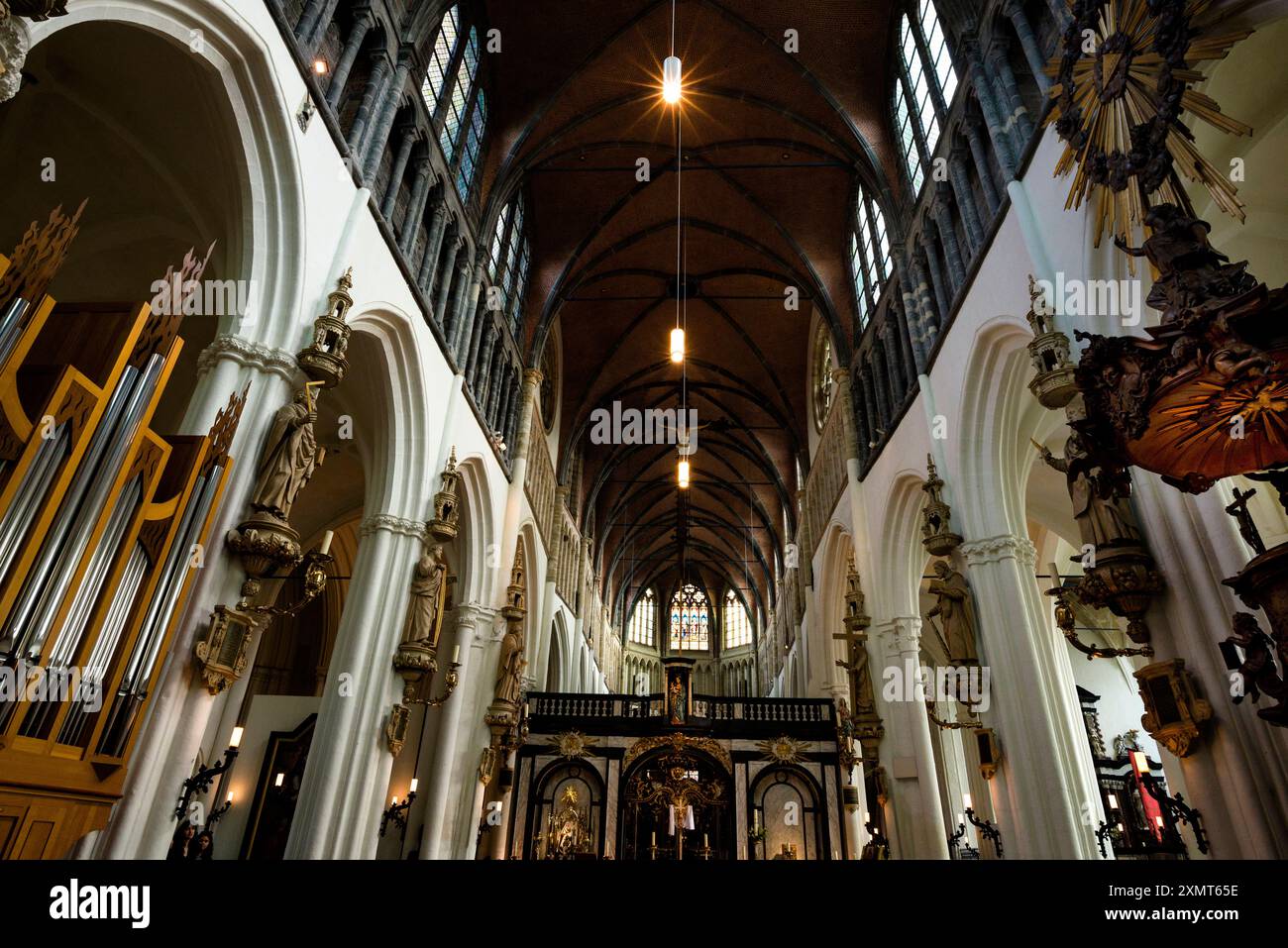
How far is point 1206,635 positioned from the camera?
5316 mm

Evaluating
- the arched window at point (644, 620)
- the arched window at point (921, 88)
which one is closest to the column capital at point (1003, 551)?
the arched window at point (921, 88)

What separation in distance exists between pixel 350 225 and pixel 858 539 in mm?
11165

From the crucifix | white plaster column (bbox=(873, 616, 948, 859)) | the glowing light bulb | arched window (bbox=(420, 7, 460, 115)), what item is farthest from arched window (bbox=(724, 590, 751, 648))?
the crucifix

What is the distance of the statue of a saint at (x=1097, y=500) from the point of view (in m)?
5.38

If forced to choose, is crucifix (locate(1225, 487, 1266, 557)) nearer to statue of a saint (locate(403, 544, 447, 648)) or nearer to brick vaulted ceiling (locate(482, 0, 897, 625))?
statue of a saint (locate(403, 544, 447, 648))

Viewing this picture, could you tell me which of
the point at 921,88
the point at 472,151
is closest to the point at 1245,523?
the point at 921,88

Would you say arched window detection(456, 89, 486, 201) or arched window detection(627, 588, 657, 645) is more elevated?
arched window detection(627, 588, 657, 645)

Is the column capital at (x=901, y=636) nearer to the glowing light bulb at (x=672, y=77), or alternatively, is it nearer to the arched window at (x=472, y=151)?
the glowing light bulb at (x=672, y=77)

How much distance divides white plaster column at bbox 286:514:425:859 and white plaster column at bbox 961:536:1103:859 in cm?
756

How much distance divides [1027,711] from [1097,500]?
3432mm

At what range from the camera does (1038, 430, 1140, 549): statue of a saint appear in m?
5.38

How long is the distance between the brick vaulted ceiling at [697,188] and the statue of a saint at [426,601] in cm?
807
